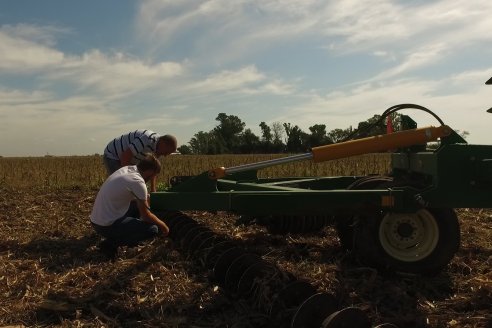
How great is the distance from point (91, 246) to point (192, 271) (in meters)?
1.89

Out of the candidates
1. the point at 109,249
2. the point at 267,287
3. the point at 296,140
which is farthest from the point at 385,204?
the point at 296,140

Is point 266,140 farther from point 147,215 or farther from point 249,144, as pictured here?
point 147,215

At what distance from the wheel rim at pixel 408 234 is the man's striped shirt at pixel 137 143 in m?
3.19

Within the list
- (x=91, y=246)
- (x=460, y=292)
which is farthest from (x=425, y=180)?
(x=91, y=246)

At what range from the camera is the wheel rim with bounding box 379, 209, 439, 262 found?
4.43 meters

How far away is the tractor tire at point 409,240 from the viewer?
172 inches

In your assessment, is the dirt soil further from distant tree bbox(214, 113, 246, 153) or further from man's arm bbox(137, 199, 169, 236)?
distant tree bbox(214, 113, 246, 153)

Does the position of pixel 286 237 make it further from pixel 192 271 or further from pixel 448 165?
pixel 448 165

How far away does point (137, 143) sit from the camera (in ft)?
21.0

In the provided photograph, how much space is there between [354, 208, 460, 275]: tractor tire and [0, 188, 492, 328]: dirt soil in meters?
0.12

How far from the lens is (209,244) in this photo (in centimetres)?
482

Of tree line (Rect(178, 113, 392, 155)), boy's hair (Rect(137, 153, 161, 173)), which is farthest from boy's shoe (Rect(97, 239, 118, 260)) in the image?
tree line (Rect(178, 113, 392, 155))

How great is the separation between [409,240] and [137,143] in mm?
3573

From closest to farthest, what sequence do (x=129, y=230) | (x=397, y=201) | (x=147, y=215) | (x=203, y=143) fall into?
Answer: 1. (x=397, y=201)
2. (x=147, y=215)
3. (x=129, y=230)
4. (x=203, y=143)
